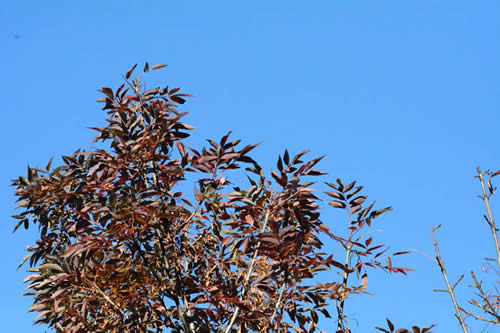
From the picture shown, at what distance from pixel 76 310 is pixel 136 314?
507mm

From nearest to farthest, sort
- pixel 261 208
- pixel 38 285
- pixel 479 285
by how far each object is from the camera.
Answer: pixel 479 285
pixel 261 208
pixel 38 285

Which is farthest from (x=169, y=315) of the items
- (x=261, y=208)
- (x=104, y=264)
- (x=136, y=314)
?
(x=261, y=208)

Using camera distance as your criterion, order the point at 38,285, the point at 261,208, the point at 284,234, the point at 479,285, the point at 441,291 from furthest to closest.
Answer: the point at 38,285, the point at 261,208, the point at 284,234, the point at 479,285, the point at 441,291

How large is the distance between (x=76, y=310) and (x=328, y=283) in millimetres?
1847

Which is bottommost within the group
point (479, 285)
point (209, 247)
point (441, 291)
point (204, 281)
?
point (441, 291)

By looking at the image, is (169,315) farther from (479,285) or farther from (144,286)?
(479,285)

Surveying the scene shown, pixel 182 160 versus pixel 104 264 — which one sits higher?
pixel 182 160

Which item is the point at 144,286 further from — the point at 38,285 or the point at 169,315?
the point at 38,285

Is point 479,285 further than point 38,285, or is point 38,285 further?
point 38,285

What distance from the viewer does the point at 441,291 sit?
8.77 ft

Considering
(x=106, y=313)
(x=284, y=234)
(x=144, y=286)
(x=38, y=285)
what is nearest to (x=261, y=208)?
(x=284, y=234)

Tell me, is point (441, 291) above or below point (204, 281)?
below

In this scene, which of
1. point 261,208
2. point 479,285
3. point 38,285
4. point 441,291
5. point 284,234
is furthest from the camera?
point 38,285

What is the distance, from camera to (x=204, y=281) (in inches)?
168
